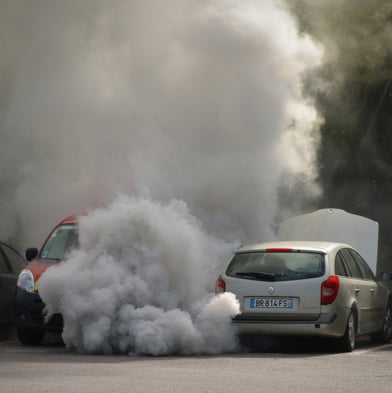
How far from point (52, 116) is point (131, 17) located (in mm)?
2270

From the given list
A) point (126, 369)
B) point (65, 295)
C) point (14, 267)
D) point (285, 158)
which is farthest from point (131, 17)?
point (126, 369)

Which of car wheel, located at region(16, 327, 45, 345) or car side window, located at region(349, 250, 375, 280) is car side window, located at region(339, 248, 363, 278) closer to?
car side window, located at region(349, 250, 375, 280)

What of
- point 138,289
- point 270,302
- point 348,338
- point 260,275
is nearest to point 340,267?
point 348,338

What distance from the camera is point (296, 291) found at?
14414 mm

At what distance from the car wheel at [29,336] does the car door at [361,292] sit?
4.17 meters

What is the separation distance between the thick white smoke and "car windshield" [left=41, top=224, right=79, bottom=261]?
1649 mm

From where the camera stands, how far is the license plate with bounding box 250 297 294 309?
1440 centimetres

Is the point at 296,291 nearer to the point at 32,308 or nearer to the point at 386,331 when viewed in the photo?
the point at 386,331

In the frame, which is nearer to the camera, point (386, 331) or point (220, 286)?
point (220, 286)

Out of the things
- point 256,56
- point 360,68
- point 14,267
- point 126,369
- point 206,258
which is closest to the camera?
point 126,369

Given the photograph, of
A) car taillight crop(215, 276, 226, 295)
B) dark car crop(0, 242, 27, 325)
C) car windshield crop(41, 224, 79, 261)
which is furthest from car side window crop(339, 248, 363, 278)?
dark car crop(0, 242, 27, 325)

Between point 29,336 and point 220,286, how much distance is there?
2834mm

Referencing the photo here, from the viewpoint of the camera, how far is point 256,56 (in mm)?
19125

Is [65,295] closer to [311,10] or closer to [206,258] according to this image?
[206,258]
